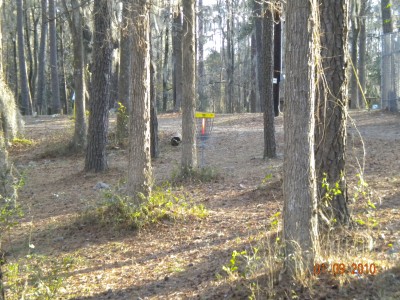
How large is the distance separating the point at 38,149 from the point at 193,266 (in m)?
12.3

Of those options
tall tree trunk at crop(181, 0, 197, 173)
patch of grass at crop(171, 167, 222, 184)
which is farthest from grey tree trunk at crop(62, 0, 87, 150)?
patch of grass at crop(171, 167, 222, 184)

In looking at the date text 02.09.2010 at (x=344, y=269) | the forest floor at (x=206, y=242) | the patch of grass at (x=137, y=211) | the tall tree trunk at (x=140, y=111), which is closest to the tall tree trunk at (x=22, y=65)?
the forest floor at (x=206, y=242)

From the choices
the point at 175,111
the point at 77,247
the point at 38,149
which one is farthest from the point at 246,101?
the point at 77,247

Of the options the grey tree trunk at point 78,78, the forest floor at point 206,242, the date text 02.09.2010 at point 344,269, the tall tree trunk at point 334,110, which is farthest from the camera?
the grey tree trunk at point 78,78

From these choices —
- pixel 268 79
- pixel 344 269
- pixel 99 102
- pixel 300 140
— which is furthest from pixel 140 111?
pixel 268 79

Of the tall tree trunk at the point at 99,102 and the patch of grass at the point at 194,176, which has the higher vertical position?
the tall tree trunk at the point at 99,102

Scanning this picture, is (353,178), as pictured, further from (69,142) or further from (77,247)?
(69,142)

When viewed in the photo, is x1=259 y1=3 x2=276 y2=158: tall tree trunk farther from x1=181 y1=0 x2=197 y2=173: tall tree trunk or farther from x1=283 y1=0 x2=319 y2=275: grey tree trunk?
x1=283 y1=0 x2=319 y2=275: grey tree trunk

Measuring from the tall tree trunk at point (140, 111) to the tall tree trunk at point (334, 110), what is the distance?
3170 millimetres

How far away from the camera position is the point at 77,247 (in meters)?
7.50

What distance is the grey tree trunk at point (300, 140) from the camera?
4.46 m

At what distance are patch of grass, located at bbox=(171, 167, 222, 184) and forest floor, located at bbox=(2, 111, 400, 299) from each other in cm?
9

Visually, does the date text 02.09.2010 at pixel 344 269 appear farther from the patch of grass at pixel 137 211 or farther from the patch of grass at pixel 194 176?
the patch of grass at pixel 194 176

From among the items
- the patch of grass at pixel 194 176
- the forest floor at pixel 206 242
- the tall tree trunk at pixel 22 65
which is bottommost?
the forest floor at pixel 206 242
